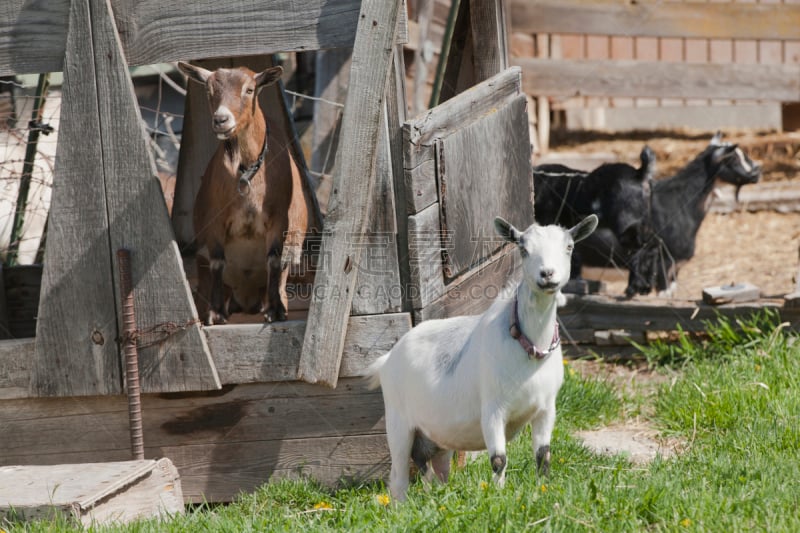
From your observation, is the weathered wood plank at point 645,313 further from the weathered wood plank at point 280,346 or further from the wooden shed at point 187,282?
the weathered wood plank at point 280,346

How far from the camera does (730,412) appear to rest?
557 centimetres

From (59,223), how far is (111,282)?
412 millimetres

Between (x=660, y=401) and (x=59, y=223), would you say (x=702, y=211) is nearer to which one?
(x=660, y=401)

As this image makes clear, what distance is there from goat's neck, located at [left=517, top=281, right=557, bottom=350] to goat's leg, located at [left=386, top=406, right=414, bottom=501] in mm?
801

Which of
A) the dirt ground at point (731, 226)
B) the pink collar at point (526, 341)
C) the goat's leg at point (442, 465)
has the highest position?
the pink collar at point (526, 341)

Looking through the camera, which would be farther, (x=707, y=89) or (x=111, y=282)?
(x=707, y=89)

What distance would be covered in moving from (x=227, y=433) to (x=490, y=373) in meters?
1.77

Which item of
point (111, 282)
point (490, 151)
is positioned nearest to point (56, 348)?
point (111, 282)

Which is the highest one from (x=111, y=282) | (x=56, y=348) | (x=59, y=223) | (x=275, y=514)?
(x=59, y=223)

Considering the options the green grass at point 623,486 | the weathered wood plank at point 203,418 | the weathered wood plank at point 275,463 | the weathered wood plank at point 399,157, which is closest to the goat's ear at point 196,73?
the weathered wood plank at point 399,157

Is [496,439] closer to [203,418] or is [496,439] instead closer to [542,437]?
[542,437]

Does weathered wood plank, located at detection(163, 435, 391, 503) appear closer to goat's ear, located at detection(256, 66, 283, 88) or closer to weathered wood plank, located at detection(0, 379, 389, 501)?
weathered wood plank, located at detection(0, 379, 389, 501)

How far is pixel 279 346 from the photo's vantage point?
4852 mm

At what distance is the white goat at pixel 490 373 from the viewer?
3914 millimetres
